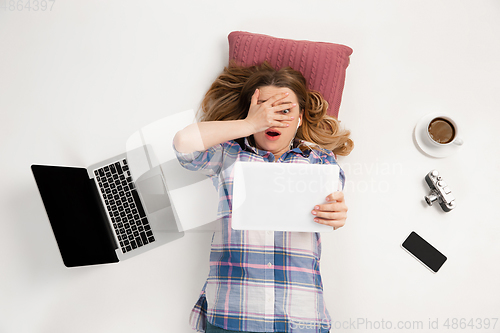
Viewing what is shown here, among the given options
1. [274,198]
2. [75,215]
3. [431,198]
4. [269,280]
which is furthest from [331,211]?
[75,215]

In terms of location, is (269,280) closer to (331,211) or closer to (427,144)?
(331,211)

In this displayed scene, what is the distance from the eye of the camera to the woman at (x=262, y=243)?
0.85 meters

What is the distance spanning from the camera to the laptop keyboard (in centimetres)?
104

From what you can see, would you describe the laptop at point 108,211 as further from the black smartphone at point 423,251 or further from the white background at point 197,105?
the black smartphone at point 423,251

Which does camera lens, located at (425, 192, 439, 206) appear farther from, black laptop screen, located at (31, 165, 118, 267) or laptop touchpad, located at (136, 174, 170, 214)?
black laptop screen, located at (31, 165, 118, 267)

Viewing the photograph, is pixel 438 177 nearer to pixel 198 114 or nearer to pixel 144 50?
pixel 198 114

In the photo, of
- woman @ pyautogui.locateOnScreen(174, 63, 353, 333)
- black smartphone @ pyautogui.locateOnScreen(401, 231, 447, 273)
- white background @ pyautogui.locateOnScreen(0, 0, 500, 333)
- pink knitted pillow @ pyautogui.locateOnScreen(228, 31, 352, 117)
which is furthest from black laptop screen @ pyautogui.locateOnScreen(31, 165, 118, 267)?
black smartphone @ pyautogui.locateOnScreen(401, 231, 447, 273)

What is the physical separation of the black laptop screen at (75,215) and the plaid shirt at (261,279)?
15.9 inches

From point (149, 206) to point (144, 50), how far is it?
61cm

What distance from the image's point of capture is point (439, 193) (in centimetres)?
110

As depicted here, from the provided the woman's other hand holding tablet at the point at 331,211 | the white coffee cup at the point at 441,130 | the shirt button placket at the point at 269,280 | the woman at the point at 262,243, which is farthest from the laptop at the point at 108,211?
the white coffee cup at the point at 441,130

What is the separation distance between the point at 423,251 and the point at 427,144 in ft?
1.31

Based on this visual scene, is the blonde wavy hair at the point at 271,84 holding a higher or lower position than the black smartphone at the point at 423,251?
higher

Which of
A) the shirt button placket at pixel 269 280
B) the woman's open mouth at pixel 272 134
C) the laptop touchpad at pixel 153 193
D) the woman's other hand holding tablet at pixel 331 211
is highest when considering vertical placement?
the woman's open mouth at pixel 272 134
